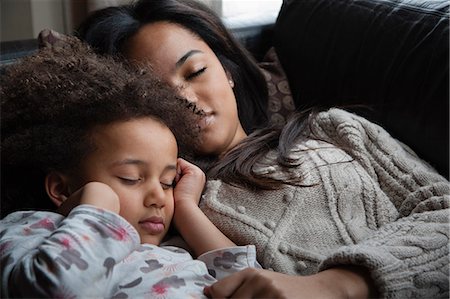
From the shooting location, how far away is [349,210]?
54.1 inches

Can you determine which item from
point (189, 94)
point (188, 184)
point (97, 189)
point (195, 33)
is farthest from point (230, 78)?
point (97, 189)

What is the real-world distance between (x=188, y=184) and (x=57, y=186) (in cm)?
27

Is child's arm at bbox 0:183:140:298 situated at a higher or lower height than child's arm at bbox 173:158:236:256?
higher

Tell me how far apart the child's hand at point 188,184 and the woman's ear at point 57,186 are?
0.23 m

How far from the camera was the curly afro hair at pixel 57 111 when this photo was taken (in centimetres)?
125

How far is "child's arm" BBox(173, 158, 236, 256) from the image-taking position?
50.8 inches

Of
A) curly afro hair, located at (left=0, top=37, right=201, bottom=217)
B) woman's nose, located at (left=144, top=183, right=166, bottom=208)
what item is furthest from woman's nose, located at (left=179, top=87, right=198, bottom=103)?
woman's nose, located at (left=144, top=183, right=166, bottom=208)

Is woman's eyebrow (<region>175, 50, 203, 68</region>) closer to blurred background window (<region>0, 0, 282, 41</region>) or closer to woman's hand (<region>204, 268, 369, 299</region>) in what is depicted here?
woman's hand (<region>204, 268, 369, 299</region>)

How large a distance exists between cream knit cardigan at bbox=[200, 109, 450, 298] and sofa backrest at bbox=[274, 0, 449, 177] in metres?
0.09

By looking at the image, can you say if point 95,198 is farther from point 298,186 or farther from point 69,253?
point 298,186

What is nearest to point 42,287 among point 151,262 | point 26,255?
point 26,255

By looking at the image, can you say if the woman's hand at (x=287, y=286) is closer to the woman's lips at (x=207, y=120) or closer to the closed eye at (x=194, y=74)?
the woman's lips at (x=207, y=120)

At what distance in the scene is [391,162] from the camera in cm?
143

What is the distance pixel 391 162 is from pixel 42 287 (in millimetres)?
782
